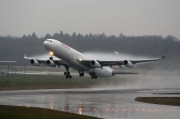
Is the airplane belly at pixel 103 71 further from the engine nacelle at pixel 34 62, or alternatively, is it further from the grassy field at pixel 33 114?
the grassy field at pixel 33 114

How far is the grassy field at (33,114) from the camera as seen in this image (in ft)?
129

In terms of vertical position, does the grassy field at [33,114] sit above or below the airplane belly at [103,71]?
below

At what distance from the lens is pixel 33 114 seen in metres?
41.0

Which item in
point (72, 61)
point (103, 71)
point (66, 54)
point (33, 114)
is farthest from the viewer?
point (103, 71)

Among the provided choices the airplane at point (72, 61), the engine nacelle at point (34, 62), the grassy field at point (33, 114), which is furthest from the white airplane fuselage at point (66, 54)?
the grassy field at point (33, 114)

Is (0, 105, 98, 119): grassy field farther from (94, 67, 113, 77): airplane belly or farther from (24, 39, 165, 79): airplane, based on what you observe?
(94, 67, 113, 77): airplane belly

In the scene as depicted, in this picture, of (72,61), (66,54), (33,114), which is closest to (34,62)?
(72,61)

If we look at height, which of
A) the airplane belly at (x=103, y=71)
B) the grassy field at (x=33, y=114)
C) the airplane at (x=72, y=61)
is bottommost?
the grassy field at (x=33, y=114)

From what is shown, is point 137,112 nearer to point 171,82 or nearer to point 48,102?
point 48,102

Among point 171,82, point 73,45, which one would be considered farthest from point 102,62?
point 73,45

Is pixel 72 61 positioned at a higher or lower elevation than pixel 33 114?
higher

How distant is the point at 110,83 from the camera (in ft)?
300

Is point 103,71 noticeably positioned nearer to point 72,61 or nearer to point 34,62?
point 72,61

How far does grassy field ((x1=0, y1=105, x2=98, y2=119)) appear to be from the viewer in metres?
39.2
